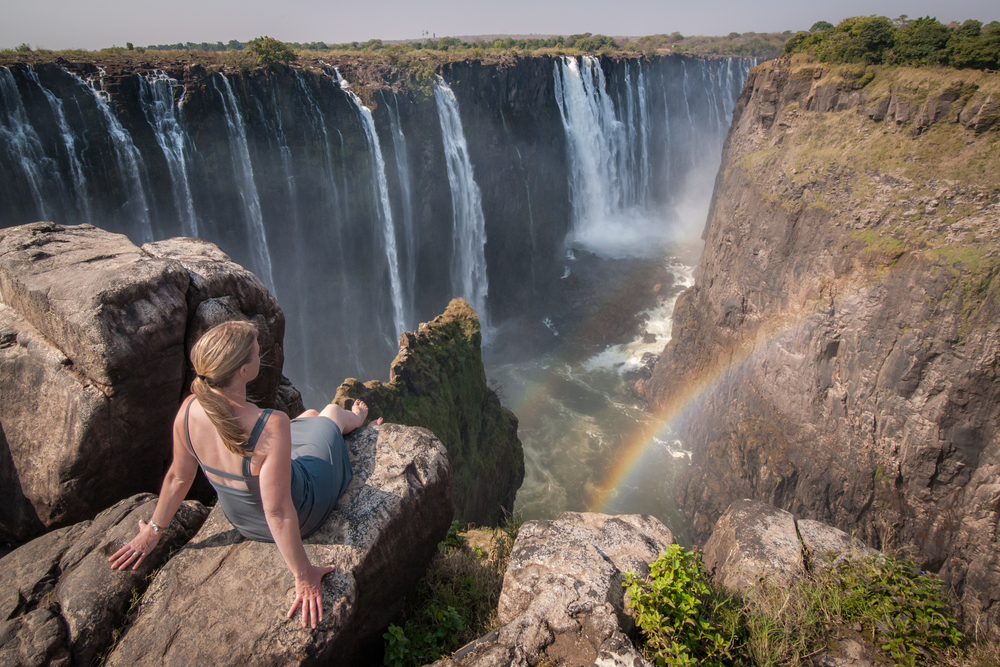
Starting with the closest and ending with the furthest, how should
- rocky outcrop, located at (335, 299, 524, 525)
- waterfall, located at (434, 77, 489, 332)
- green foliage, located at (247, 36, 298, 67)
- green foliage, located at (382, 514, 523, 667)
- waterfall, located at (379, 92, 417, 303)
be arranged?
green foliage, located at (382, 514, 523, 667) < rocky outcrop, located at (335, 299, 524, 525) < green foliage, located at (247, 36, 298, 67) < waterfall, located at (379, 92, 417, 303) < waterfall, located at (434, 77, 489, 332)

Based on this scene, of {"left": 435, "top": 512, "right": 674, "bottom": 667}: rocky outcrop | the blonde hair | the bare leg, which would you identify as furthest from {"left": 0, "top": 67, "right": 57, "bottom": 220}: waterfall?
{"left": 435, "top": 512, "right": 674, "bottom": 667}: rocky outcrop

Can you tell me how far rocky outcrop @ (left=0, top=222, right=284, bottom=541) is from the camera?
4.17m

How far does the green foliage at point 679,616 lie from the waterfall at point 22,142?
22.3m

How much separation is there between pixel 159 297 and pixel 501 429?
12016 millimetres

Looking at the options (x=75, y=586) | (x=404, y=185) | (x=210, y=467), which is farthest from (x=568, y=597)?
(x=404, y=185)

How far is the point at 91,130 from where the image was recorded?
57.7ft

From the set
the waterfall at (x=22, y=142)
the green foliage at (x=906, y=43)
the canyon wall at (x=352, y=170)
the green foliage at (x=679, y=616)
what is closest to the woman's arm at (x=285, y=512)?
the green foliage at (x=679, y=616)

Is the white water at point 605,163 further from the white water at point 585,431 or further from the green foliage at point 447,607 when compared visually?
the green foliage at point 447,607

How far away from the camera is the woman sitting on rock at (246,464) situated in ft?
9.09

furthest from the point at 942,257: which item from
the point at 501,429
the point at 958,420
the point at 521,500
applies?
the point at 521,500

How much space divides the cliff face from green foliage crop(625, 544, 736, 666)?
13.3 meters

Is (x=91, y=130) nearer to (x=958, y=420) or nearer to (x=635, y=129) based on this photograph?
(x=958, y=420)

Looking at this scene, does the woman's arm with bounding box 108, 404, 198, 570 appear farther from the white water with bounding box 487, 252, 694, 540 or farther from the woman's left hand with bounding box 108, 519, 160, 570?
the white water with bounding box 487, 252, 694, 540

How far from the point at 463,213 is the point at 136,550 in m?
26.9
